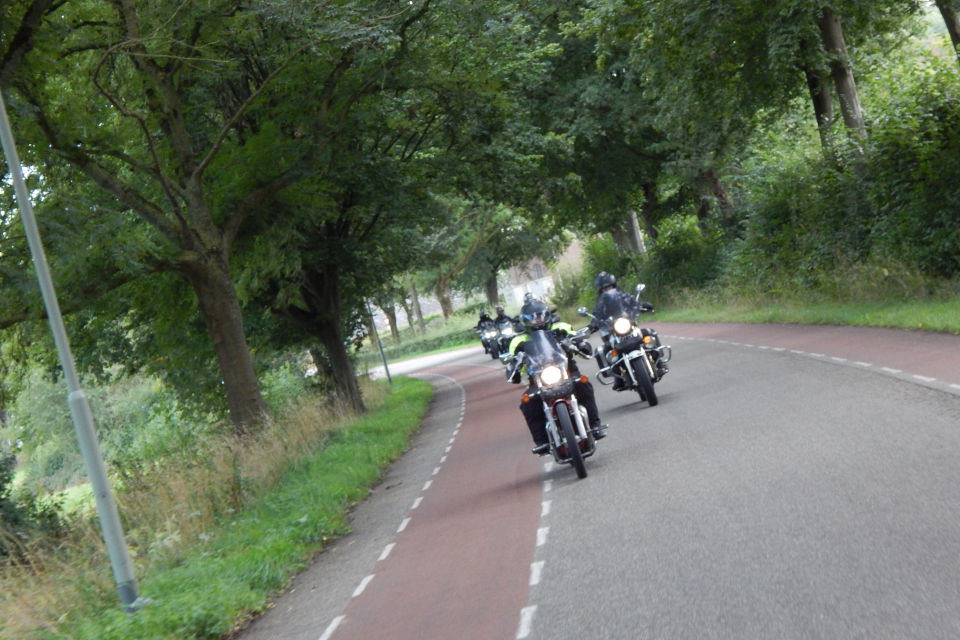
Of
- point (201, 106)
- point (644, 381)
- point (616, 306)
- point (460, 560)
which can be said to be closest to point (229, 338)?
point (201, 106)

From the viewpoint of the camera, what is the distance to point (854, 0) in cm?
→ 2492

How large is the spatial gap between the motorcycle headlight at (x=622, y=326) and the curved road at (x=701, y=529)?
47.1 inches

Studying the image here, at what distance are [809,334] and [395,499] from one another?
10418 mm

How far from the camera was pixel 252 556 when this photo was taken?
11.3 metres

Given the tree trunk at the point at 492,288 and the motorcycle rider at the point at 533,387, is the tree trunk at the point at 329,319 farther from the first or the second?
the tree trunk at the point at 492,288

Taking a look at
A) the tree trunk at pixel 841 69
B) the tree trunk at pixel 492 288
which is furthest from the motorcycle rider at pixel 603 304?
the tree trunk at pixel 492 288

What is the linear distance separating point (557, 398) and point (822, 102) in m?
20.5

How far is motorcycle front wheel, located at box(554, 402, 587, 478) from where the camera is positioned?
38.9 feet

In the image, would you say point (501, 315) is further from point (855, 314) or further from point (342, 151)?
point (855, 314)

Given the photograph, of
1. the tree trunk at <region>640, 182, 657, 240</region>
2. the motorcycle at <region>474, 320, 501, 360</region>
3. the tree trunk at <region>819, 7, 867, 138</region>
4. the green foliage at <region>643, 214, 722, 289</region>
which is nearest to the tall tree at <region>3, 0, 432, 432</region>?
the tree trunk at <region>819, 7, 867, 138</region>

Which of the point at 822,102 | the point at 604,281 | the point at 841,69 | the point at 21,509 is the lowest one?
the point at 21,509

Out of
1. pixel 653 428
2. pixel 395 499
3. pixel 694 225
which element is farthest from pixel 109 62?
pixel 694 225

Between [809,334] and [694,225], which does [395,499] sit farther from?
[694,225]

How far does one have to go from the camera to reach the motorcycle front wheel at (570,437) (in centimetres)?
1185
